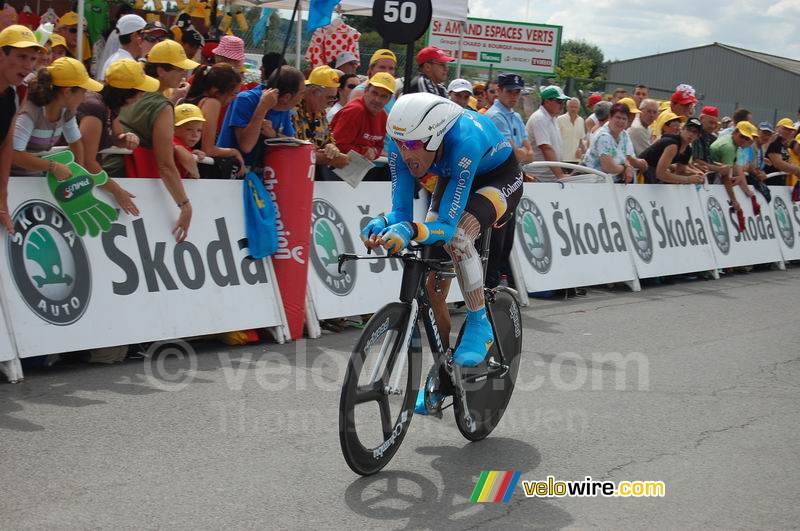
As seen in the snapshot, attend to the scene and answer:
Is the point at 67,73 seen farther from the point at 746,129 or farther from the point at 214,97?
the point at 746,129

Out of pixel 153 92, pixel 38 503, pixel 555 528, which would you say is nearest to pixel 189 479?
pixel 38 503

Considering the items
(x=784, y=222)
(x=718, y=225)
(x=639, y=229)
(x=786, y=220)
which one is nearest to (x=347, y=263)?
(x=639, y=229)

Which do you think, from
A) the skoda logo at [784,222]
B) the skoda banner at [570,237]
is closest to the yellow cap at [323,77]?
the skoda banner at [570,237]

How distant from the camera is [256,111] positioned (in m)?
8.21

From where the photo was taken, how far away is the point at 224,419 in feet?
19.4

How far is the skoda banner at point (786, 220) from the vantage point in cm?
1642

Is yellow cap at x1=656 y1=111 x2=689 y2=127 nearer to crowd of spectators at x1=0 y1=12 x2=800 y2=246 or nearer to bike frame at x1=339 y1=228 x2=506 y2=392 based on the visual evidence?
crowd of spectators at x1=0 y1=12 x2=800 y2=246

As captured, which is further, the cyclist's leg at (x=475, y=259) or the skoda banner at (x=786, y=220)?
the skoda banner at (x=786, y=220)

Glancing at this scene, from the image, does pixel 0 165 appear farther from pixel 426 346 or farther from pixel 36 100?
pixel 426 346

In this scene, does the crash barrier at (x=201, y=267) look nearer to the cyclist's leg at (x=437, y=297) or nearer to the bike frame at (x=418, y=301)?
the cyclist's leg at (x=437, y=297)

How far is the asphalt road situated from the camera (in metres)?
4.54

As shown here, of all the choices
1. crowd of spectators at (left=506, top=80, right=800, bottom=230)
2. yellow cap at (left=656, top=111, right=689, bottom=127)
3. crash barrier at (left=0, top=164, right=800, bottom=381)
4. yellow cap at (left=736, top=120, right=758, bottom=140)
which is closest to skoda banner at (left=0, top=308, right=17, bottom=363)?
crash barrier at (left=0, top=164, right=800, bottom=381)

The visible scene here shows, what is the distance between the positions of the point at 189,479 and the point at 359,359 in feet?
3.45

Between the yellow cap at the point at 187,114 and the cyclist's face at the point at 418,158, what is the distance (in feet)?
10.6
